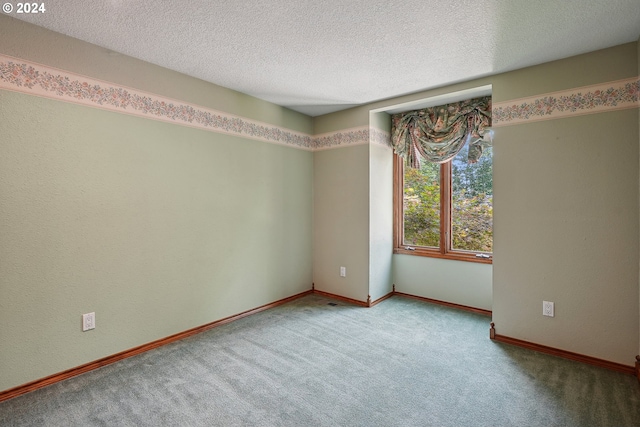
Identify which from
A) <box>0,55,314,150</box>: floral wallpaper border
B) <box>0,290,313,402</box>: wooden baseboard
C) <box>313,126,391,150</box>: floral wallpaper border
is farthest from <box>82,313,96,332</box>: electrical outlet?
<box>313,126,391,150</box>: floral wallpaper border

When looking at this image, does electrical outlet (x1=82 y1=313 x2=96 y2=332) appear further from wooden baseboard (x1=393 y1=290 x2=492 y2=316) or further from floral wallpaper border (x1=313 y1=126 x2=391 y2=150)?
wooden baseboard (x1=393 y1=290 x2=492 y2=316)

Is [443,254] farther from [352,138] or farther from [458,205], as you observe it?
[352,138]

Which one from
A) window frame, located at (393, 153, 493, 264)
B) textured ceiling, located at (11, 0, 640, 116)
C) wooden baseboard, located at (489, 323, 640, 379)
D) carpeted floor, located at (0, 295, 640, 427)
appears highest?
textured ceiling, located at (11, 0, 640, 116)

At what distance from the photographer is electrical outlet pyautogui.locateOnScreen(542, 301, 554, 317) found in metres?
2.54

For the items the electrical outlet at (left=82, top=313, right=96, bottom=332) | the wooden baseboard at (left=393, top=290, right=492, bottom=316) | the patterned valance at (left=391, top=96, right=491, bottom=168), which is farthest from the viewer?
the wooden baseboard at (left=393, top=290, right=492, bottom=316)

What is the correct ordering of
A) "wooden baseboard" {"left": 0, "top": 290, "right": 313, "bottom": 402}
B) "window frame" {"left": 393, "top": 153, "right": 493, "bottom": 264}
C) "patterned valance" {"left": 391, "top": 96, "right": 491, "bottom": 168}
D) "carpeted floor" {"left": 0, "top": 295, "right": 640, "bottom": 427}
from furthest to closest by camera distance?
"window frame" {"left": 393, "top": 153, "right": 493, "bottom": 264}, "patterned valance" {"left": 391, "top": 96, "right": 491, "bottom": 168}, "wooden baseboard" {"left": 0, "top": 290, "right": 313, "bottom": 402}, "carpeted floor" {"left": 0, "top": 295, "right": 640, "bottom": 427}

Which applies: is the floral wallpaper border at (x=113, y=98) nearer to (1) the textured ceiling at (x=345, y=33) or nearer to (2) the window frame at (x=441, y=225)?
(1) the textured ceiling at (x=345, y=33)

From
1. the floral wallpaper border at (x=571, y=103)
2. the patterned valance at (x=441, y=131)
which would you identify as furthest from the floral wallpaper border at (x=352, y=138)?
the floral wallpaper border at (x=571, y=103)

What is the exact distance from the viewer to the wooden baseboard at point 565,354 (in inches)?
89.0

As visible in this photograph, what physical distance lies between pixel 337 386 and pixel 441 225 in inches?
90.8

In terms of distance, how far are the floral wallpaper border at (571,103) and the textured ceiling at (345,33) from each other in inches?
11.1

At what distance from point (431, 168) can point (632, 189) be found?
1.82 meters

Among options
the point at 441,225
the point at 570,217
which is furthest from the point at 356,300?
the point at 570,217

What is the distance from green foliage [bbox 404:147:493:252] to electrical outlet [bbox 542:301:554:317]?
935mm
